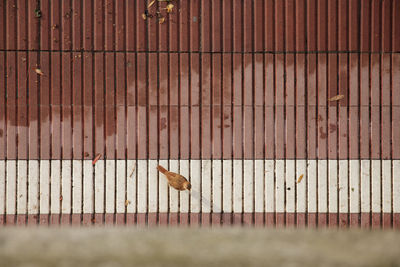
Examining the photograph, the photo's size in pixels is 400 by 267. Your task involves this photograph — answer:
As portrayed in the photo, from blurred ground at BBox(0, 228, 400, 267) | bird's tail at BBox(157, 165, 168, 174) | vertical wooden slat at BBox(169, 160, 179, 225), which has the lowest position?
blurred ground at BBox(0, 228, 400, 267)

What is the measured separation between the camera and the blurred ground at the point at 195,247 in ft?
20.0

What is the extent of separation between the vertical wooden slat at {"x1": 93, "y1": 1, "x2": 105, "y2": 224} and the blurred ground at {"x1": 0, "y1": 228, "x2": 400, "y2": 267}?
0.50 meters

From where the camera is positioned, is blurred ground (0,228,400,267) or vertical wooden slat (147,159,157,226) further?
vertical wooden slat (147,159,157,226)

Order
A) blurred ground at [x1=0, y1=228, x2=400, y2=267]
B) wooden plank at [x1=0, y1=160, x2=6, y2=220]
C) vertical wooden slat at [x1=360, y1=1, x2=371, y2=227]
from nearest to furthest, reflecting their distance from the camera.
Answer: blurred ground at [x1=0, y1=228, x2=400, y2=267] < wooden plank at [x1=0, y1=160, x2=6, y2=220] < vertical wooden slat at [x1=360, y1=1, x2=371, y2=227]

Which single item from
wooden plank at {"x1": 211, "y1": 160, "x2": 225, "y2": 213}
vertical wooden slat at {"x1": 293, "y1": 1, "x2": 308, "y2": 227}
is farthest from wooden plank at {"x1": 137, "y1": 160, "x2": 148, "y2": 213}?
vertical wooden slat at {"x1": 293, "y1": 1, "x2": 308, "y2": 227}

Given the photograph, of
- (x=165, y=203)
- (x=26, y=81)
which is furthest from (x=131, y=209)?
(x=26, y=81)

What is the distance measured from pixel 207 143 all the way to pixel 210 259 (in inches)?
75.1

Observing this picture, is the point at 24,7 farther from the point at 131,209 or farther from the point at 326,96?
the point at 326,96

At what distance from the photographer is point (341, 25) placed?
697cm

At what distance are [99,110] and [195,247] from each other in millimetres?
2803

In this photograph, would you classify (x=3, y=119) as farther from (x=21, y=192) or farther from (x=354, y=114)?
(x=354, y=114)

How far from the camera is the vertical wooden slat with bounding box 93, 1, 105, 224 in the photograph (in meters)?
6.76

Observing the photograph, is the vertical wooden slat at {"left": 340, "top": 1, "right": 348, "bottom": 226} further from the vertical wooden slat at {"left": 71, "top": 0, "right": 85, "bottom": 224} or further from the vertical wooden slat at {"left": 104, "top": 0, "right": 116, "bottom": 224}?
the vertical wooden slat at {"left": 71, "top": 0, "right": 85, "bottom": 224}

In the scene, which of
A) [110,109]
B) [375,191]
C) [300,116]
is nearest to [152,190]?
[110,109]
